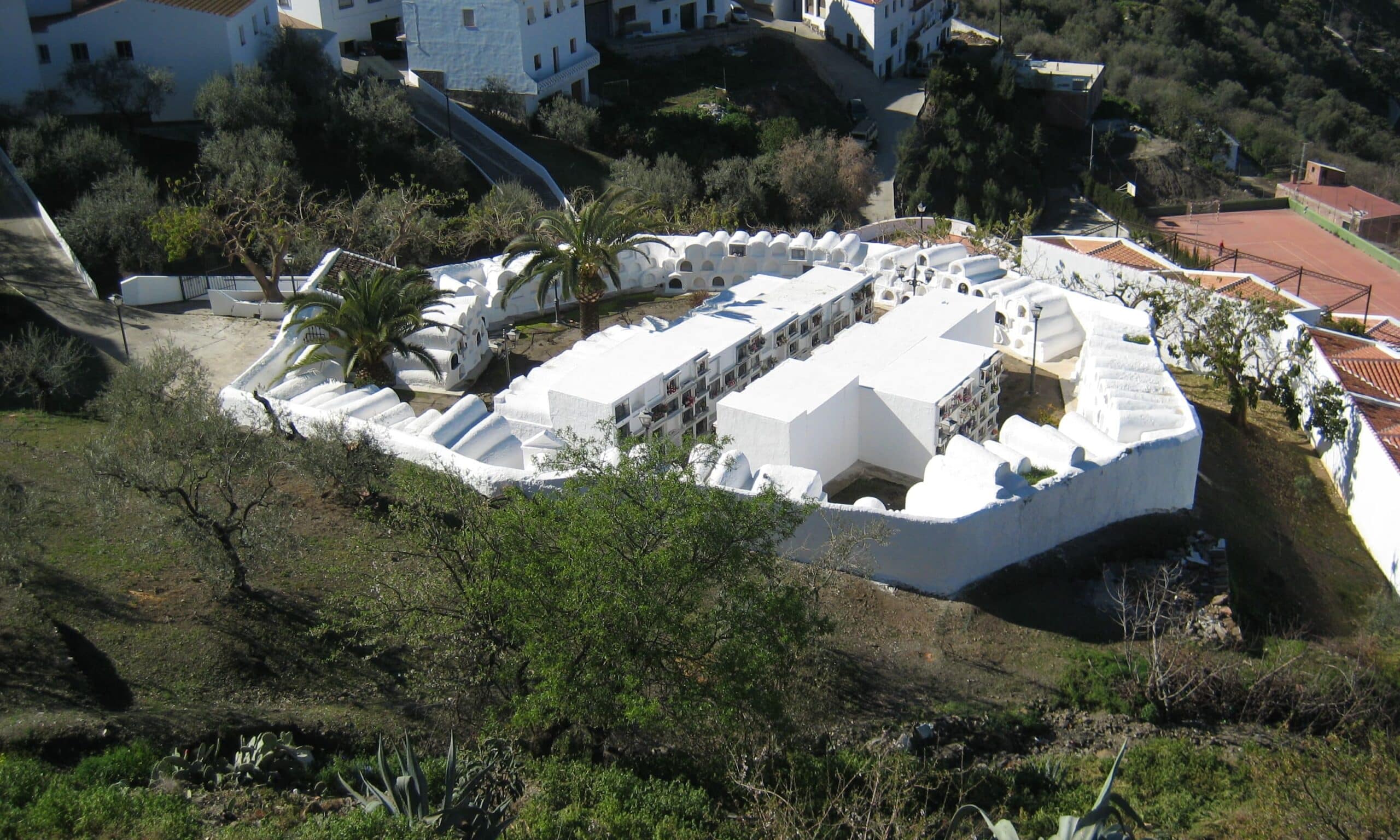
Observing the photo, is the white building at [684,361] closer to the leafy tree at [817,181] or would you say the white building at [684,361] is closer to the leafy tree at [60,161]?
the leafy tree at [817,181]

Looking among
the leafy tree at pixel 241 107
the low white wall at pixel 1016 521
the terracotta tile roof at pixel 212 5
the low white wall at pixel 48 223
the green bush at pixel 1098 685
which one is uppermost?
the terracotta tile roof at pixel 212 5

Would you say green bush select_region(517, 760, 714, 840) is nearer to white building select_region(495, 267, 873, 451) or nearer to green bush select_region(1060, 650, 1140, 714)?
green bush select_region(1060, 650, 1140, 714)

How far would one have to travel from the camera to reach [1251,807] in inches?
599

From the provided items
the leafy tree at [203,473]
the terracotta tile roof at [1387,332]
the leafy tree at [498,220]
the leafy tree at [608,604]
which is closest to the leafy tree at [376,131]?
the leafy tree at [498,220]

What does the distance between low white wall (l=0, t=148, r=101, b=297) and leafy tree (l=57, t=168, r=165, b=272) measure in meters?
0.28

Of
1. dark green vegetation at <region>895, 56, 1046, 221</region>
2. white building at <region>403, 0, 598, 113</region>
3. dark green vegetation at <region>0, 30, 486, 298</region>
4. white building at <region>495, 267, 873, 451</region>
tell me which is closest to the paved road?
dark green vegetation at <region>0, 30, 486, 298</region>

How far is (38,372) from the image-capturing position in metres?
24.5

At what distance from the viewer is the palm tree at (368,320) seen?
24656mm

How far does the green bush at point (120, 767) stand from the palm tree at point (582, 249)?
46.7ft

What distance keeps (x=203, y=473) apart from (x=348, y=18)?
41942 millimetres

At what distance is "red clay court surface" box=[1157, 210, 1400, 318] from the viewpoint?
39719 mm

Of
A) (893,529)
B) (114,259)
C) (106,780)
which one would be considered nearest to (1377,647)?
(893,529)

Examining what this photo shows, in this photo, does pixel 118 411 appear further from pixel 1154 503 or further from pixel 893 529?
pixel 1154 503

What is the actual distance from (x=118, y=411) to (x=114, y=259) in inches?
587
